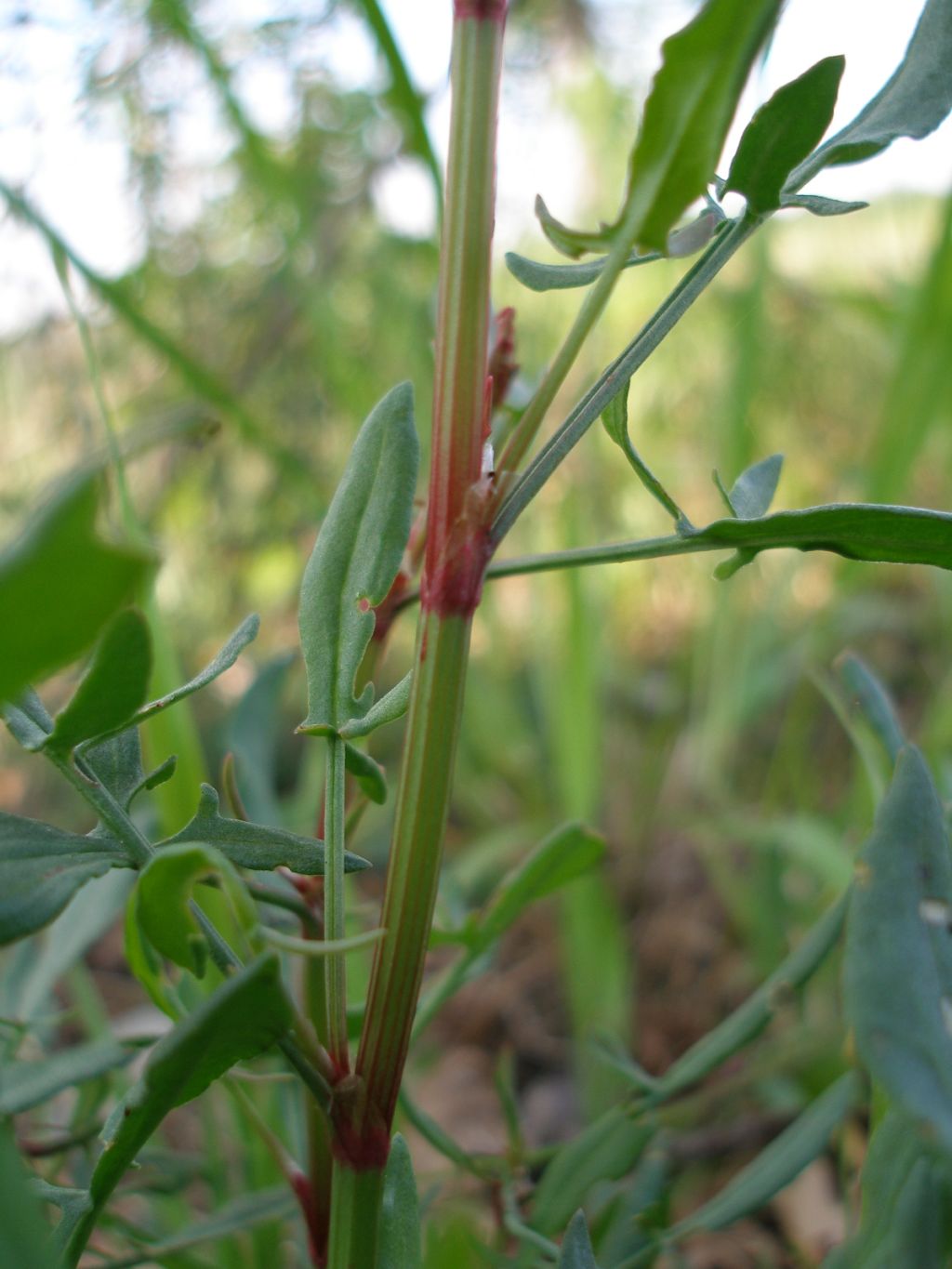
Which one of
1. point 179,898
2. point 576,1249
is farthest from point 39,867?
point 576,1249

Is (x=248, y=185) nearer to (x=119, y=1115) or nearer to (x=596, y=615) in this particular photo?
(x=596, y=615)

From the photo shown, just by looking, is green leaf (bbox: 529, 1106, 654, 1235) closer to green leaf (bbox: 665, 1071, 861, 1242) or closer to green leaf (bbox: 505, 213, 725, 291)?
green leaf (bbox: 665, 1071, 861, 1242)

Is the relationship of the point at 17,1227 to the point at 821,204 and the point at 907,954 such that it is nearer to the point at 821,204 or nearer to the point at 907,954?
the point at 907,954

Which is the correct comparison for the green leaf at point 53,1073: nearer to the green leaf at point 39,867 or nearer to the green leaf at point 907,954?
the green leaf at point 39,867

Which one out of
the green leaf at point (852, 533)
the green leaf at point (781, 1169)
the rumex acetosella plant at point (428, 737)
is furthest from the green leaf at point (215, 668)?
the green leaf at point (781, 1169)

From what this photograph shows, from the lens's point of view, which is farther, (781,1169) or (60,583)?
(781,1169)

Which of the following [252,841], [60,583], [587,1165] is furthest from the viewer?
[587,1165]
